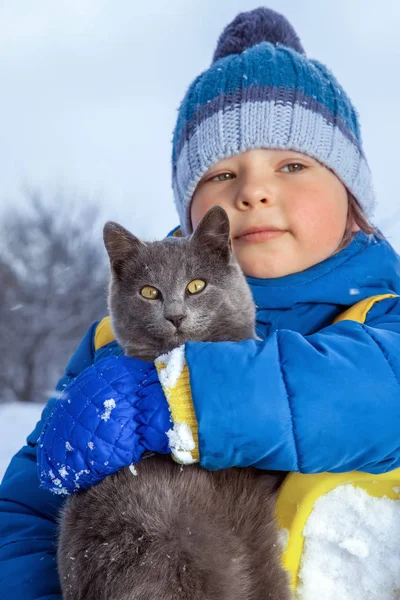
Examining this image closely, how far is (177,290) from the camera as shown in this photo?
139 cm

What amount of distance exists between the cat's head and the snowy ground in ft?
6.12

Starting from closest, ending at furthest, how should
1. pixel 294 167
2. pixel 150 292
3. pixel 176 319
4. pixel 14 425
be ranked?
pixel 176 319
pixel 150 292
pixel 294 167
pixel 14 425

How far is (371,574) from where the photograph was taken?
1104 mm

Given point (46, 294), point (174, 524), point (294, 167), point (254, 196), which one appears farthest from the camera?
point (46, 294)

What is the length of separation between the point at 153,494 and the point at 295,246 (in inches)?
34.7

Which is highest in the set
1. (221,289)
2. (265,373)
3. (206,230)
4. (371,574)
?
(206,230)

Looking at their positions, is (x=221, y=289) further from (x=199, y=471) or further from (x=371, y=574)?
(x=371, y=574)

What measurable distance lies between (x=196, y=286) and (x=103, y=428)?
51 centimetres

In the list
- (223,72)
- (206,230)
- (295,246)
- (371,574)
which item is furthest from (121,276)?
(371,574)

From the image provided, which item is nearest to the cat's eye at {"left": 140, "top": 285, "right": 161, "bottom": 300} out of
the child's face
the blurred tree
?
the child's face

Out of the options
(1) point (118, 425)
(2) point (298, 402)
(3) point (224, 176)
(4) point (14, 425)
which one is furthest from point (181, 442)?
(4) point (14, 425)

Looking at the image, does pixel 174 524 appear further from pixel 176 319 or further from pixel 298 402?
pixel 176 319

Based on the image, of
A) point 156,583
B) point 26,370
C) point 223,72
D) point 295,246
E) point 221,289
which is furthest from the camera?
point 26,370

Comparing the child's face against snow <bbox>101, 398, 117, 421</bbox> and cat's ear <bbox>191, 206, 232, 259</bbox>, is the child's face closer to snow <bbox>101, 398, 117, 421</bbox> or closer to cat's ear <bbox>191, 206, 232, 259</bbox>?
cat's ear <bbox>191, 206, 232, 259</bbox>
